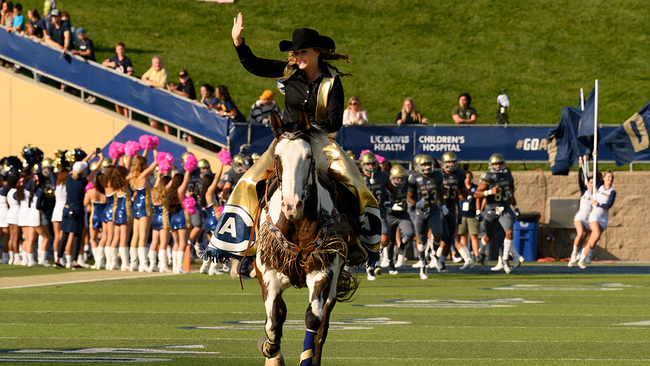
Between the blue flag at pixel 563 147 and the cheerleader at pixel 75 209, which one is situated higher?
the blue flag at pixel 563 147

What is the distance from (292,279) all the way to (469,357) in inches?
78.5

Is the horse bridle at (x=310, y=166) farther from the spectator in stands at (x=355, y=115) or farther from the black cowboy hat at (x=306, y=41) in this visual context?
the spectator in stands at (x=355, y=115)

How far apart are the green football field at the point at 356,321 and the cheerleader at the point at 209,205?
967 millimetres

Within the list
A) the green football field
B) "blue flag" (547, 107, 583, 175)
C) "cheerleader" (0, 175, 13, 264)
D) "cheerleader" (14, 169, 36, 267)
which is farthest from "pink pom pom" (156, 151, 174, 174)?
"blue flag" (547, 107, 583, 175)

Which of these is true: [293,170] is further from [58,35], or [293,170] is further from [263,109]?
[58,35]

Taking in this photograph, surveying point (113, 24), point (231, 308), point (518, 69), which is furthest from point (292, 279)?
point (113, 24)

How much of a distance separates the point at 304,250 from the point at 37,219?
14.0 m

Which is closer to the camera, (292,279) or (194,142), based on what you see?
(292,279)

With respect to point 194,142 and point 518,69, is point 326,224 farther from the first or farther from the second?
point 518,69

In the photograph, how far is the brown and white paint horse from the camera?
7023 mm

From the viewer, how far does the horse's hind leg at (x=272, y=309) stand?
7.09m

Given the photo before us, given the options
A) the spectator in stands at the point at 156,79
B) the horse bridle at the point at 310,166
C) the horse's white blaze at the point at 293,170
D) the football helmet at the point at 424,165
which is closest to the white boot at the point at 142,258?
the football helmet at the point at 424,165

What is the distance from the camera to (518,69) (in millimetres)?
43938

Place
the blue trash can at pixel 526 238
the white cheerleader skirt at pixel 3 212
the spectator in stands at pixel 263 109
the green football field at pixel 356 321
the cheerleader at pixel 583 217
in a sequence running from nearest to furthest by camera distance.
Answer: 1. the green football field at pixel 356 321
2. the white cheerleader skirt at pixel 3 212
3. the cheerleader at pixel 583 217
4. the spectator in stands at pixel 263 109
5. the blue trash can at pixel 526 238
